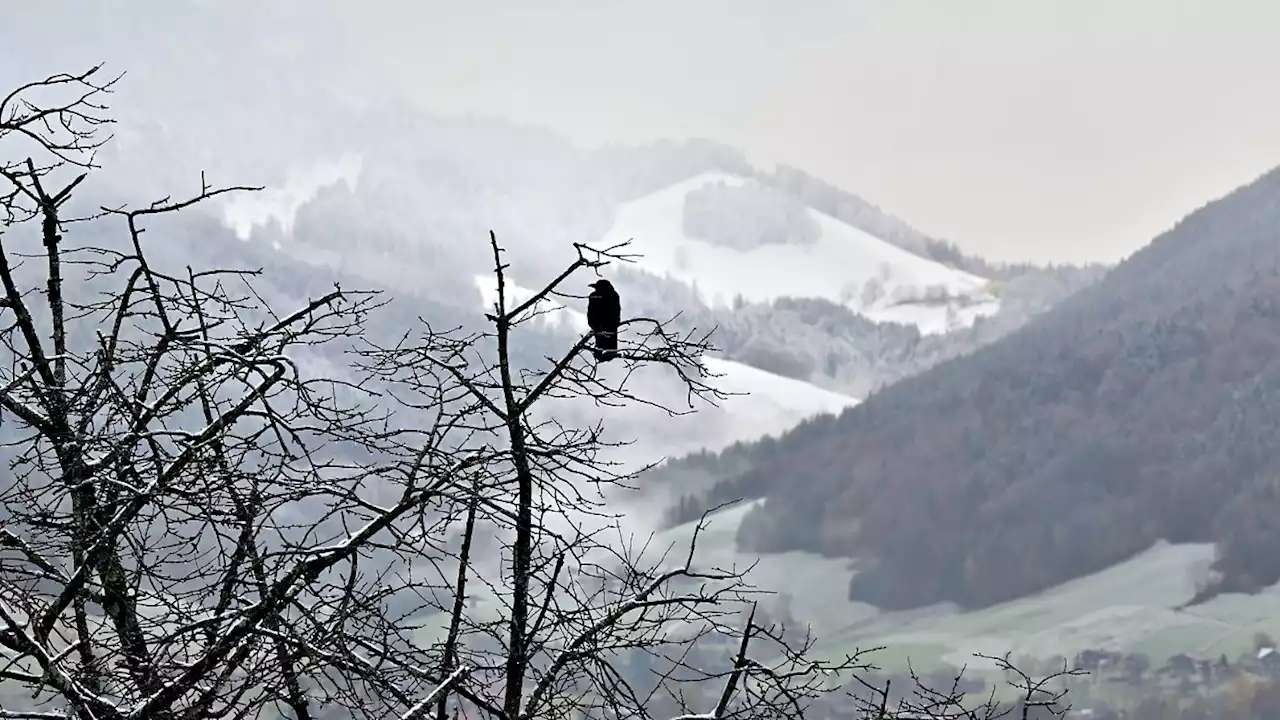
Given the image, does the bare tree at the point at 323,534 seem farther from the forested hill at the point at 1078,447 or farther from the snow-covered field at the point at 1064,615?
the forested hill at the point at 1078,447

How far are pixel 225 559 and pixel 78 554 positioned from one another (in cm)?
54

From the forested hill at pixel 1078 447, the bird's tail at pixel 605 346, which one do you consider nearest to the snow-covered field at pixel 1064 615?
the forested hill at pixel 1078 447

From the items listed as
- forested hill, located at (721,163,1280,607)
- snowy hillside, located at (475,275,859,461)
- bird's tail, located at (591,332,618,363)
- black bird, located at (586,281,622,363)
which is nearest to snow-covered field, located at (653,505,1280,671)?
forested hill, located at (721,163,1280,607)

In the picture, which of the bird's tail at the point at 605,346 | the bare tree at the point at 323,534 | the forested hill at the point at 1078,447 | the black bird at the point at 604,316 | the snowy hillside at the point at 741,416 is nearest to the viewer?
the bare tree at the point at 323,534

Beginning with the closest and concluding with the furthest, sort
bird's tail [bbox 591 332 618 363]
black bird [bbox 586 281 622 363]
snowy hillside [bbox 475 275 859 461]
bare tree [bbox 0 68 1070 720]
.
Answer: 1. bare tree [bbox 0 68 1070 720]
2. bird's tail [bbox 591 332 618 363]
3. black bird [bbox 586 281 622 363]
4. snowy hillside [bbox 475 275 859 461]

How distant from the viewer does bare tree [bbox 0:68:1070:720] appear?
5.28m

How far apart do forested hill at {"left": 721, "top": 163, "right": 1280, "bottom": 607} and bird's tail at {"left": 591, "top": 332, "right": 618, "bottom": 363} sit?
98.4m

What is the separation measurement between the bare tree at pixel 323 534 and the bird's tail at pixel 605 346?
8cm

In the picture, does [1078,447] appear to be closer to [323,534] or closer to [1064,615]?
[1064,615]

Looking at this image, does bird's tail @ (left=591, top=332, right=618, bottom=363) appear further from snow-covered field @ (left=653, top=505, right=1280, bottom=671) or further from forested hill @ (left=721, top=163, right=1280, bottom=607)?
forested hill @ (left=721, top=163, right=1280, bottom=607)

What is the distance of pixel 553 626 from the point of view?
6.06 metres

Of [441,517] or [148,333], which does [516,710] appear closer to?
[441,517]

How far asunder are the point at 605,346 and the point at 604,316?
0.76m

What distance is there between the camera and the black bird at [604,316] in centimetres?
629
